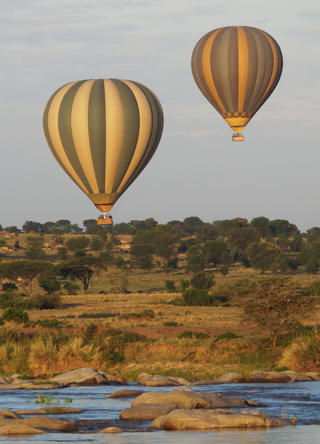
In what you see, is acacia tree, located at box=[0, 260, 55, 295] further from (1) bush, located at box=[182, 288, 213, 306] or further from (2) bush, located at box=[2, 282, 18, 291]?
(1) bush, located at box=[182, 288, 213, 306]

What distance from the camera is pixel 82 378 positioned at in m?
43.1

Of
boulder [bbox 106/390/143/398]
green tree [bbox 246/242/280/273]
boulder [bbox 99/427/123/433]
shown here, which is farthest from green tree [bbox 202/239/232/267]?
boulder [bbox 99/427/123/433]

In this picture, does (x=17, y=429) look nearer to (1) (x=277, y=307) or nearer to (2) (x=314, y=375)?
(2) (x=314, y=375)

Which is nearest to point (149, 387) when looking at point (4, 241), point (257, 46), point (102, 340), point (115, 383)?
point (115, 383)

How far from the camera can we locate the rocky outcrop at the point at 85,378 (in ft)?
140

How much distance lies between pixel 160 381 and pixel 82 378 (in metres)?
3.69

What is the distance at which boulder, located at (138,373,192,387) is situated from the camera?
137 feet

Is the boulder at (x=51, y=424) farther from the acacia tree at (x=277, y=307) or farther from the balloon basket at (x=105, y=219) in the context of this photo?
the balloon basket at (x=105, y=219)

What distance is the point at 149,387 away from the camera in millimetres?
41844

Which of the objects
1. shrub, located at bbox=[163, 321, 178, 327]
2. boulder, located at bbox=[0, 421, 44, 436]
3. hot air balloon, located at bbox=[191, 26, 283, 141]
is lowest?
boulder, located at bbox=[0, 421, 44, 436]

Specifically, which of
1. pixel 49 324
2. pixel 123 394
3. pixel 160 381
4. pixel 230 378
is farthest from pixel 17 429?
pixel 49 324

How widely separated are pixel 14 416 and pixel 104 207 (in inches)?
1206

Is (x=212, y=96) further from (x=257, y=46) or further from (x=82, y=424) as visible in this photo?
(x=82, y=424)

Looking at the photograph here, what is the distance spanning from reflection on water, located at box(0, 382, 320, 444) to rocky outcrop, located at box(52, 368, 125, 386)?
3.19 ft
